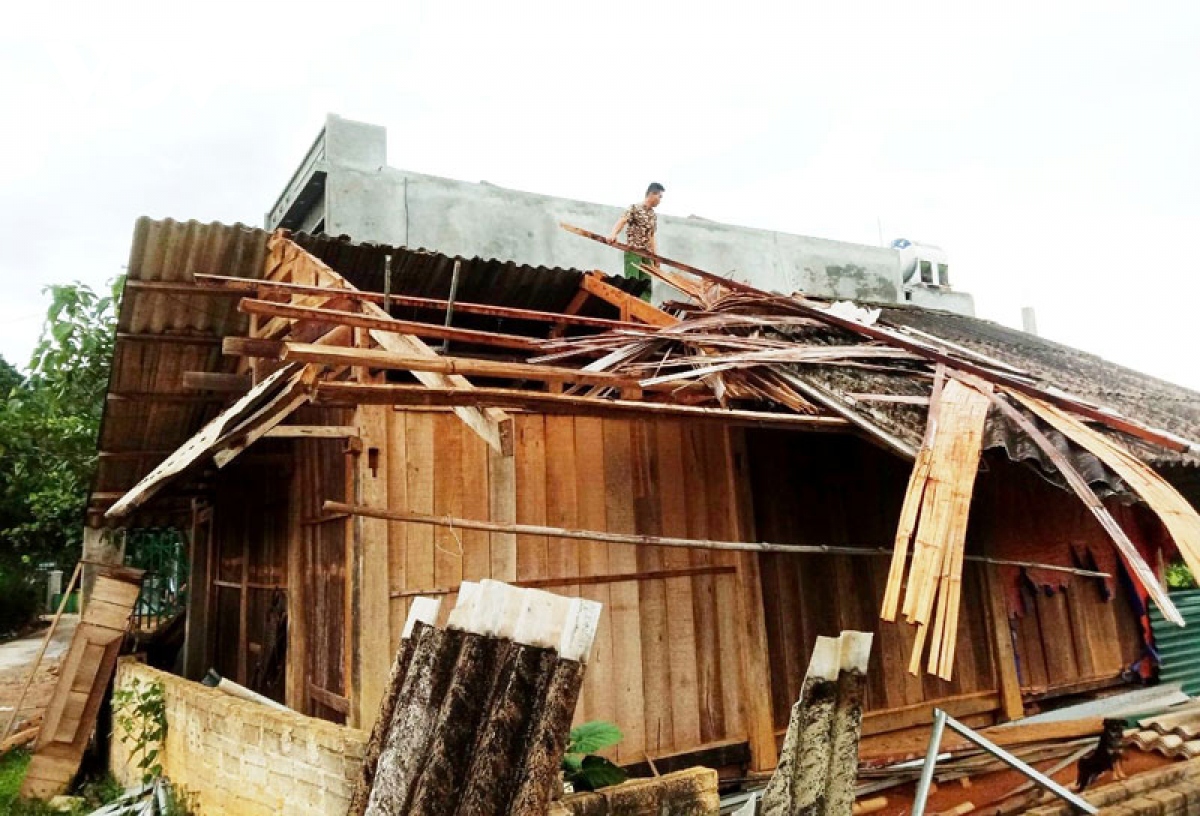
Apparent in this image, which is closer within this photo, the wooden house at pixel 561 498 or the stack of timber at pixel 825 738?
the stack of timber at pixel 825 738

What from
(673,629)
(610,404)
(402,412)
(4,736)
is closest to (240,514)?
(4,736)

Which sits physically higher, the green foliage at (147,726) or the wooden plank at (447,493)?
the wooden plank at (447,493)

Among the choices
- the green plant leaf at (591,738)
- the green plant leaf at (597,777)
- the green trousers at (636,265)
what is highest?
the green trousers at (636,265)

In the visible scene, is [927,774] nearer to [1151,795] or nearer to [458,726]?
[1151,795]

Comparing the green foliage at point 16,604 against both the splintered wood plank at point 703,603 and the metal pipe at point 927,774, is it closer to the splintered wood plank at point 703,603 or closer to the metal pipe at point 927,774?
the splintered wood plank at point 703,603

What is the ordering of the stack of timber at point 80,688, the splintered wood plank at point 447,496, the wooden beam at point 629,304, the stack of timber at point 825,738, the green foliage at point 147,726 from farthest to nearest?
the stack of timber at point 80,688 → the wooden beam at point 629,304 → the green foliage at point 147,726 → the splintered wood plank at point 447,496 → the stack of timber at point 825,738

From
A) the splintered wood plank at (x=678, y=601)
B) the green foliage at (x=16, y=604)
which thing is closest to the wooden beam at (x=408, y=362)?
the splintered wood plank at (x=678, y=601)

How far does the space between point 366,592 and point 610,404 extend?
1.81 m

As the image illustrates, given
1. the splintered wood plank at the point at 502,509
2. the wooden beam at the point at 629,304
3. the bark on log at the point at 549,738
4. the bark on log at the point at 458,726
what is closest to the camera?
the bark on log at the point at 549,738

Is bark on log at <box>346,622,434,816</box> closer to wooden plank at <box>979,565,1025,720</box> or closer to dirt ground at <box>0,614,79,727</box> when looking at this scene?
wooden plank at <box>979,565,1025,720</box>

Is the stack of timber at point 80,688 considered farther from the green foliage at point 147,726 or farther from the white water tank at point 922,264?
the white water tank at point 922,264

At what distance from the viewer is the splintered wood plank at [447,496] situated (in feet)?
14.6

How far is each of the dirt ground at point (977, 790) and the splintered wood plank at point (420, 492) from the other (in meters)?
3.18

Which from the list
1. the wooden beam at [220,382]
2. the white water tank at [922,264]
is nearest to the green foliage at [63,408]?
the wooden beam at [220,382]
